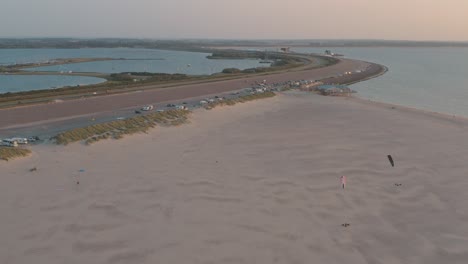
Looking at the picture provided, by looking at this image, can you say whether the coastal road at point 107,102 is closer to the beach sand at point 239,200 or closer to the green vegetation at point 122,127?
the green vegetation at point 122,127

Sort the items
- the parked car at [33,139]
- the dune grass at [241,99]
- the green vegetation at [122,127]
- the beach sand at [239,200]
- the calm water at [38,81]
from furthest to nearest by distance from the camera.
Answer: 1. the calm water at [38,81]
2. the dune grass at [241,99]
3. the green vegetation at [122,127]
4. the parked car at [33,139]
5. the beach sand at [239,200]

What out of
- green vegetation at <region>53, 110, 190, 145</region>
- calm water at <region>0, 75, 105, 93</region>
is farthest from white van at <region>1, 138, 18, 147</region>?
calm water at <region>0, 75, 105, 93</region>

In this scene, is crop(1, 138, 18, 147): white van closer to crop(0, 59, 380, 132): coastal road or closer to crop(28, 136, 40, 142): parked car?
crop(28, 136, 40, 142): parked car

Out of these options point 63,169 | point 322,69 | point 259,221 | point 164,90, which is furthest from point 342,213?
point 322,69

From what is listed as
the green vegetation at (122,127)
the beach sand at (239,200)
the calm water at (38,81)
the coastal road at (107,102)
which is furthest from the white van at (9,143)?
the calm water at (38,81)

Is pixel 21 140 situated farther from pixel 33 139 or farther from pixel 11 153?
pixel 11 153

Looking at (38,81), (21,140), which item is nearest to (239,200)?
(21,140)
